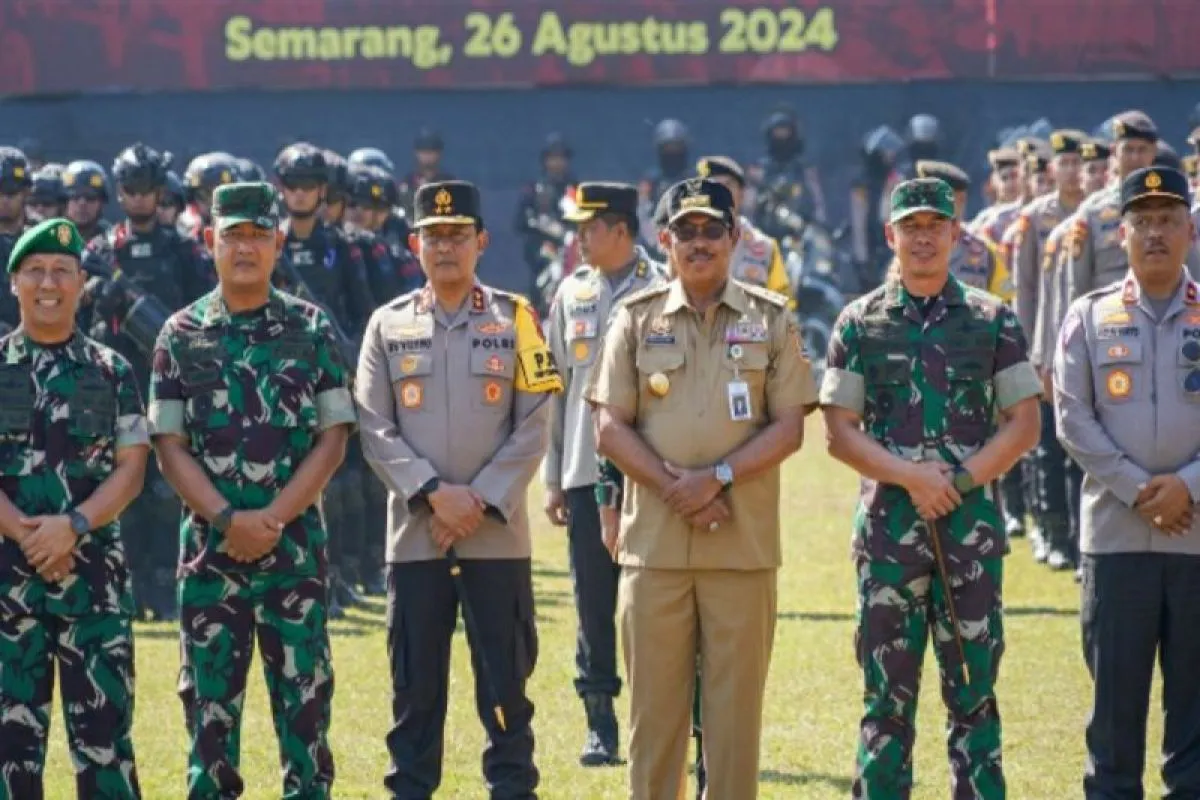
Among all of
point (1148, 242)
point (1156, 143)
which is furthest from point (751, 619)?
point (1156, 143)

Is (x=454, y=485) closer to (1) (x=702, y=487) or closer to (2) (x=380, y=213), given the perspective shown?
(1) (x=702, y=487)

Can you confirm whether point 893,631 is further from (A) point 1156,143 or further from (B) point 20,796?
(A) point 1156,143

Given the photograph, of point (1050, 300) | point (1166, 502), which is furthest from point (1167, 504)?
Answer: point (1050, 300)

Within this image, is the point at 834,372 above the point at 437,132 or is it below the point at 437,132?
below

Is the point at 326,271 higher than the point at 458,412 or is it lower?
higher

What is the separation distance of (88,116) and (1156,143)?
17.0 metres

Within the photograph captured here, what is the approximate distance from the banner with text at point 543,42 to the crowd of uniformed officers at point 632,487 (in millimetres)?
19880

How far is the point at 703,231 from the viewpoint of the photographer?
347 inches

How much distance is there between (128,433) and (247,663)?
2.87 ft

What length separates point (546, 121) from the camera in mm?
29062

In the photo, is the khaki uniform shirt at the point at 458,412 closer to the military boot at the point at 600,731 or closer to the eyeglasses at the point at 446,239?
the eyeglasses at the point at 446,239

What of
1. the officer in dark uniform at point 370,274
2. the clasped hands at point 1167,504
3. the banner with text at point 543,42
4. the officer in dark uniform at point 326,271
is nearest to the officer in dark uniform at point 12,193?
the officer in dark uniform at point 326,271

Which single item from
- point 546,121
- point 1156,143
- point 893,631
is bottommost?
point 893,631

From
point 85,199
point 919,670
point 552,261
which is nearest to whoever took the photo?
point 919,670
